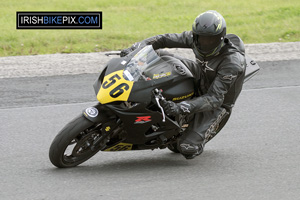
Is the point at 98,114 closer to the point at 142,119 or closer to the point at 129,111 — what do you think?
the point at 129,111

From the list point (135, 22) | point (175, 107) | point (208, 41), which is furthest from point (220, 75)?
point (135, 22)

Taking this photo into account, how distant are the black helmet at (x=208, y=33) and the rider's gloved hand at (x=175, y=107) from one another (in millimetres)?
554

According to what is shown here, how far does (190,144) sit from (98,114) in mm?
987

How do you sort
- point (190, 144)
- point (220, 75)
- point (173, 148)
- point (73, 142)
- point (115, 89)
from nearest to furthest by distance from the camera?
point (115, 89), point (73, 142), point (220, 75), point (190, 144), point (173, 148)

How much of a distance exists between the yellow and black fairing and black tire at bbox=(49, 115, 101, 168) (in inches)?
8.9

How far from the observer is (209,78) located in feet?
18.7

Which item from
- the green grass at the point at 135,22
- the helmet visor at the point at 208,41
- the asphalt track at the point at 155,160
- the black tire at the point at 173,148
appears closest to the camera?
the asphalt track at the point at 155,160

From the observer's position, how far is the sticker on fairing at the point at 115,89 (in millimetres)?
5125

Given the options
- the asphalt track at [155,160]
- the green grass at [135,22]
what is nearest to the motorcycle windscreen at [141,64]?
the asphalt track at [155,160]

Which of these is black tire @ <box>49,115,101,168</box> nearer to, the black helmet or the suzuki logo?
the suzuki logo

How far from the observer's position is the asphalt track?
4996 millimetres

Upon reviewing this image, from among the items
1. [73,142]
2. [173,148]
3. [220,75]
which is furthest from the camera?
[173,148]

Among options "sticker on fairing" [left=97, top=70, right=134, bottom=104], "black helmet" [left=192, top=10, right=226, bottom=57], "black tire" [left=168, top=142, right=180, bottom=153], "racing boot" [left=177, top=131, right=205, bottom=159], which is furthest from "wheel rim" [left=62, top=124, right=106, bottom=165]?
"black helmet" [left=192, top=10, right=226, bottom=57]

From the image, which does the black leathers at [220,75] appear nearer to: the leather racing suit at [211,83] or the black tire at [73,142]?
the leather racing suit at [211,83]
